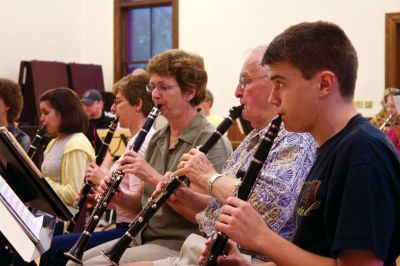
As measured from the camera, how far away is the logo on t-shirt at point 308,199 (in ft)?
4.78

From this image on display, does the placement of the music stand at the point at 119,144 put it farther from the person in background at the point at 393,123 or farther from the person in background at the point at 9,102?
the person in background at the point at 393,123

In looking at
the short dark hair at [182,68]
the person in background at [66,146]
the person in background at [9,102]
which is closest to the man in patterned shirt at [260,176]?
the short dark hair at [182,68]

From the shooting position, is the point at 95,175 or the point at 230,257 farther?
the point at 95,175

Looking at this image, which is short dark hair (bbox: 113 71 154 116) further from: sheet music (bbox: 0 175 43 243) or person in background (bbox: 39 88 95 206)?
sheet music (bbox: 0 175 43 243)

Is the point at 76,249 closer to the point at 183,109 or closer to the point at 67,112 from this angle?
the point at 183,109

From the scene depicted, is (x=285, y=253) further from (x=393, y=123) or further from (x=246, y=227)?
(x=393, y=123)

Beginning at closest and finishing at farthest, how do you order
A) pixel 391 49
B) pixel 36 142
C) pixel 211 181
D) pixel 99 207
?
pixel 211 181, pixel 99 207, pixel 36 142, pixel 391 49

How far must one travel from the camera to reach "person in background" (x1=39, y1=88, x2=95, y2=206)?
3402 mm

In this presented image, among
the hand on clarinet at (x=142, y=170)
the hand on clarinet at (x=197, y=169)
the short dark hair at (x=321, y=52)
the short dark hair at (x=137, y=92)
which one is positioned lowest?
the hand on clarinet at (x=142, y=170)

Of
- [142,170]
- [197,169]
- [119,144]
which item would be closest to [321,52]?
[197,169]

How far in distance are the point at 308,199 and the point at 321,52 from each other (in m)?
0.36

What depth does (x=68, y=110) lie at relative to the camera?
3.64 metres

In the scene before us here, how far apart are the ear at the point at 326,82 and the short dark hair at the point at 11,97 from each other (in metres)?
3.07

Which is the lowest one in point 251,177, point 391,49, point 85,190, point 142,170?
point 85,190
